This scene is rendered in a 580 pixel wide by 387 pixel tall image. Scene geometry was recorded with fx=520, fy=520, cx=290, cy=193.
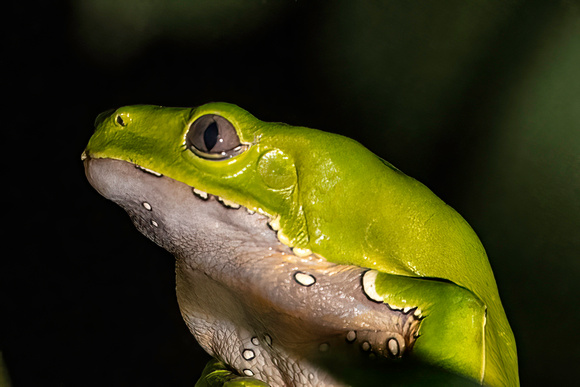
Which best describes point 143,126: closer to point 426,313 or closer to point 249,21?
point 426,313

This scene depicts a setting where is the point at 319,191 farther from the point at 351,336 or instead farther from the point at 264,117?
the point at 264,117

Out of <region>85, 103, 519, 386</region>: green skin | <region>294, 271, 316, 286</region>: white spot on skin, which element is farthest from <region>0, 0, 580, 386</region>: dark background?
<region>294, 271, 316, 286</region>: white spot on skin

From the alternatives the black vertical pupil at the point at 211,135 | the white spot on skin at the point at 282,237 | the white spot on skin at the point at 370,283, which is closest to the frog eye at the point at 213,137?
the black vertical pupil at the point at 211,135

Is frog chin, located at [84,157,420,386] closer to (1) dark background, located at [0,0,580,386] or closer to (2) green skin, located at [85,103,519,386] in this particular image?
(2) green skin, located at [85,103,519,386]

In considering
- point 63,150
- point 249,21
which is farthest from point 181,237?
point 63,150

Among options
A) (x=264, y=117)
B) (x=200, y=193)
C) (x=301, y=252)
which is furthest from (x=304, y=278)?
(x=264, y=117)
